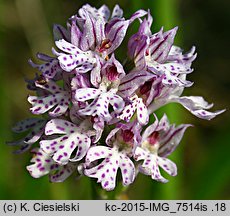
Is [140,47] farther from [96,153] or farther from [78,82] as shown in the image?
[96,153]

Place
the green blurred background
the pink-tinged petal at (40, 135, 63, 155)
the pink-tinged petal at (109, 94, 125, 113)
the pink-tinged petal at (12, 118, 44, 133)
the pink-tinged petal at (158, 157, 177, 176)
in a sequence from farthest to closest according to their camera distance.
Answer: the green blurred background → the pink-tinged petal at (12, 118, 44, 133) → the pink-tinged petal at (158, 157, 177, 176) → the pink-tinged petal at (40, 135, 63, 155) → the pink-tinged petal at (109, 94, 125, 113)

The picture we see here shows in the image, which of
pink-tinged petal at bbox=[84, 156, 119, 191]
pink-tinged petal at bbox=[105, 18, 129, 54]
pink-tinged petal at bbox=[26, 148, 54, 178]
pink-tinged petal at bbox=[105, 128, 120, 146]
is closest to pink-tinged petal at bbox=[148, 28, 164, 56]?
pink-tinged petal at bbox=[105, 18, 129, 54]

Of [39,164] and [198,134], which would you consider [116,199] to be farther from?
[198,134]

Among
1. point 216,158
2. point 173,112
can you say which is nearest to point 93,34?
point 173,112

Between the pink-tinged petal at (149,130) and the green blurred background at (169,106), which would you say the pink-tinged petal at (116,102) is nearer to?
the pink-tinged petal at (149,130)

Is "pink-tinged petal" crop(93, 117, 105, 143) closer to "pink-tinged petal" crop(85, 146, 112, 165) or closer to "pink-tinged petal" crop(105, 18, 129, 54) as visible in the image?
"pink-tinged petal" crop(85, 146, 112, 165)

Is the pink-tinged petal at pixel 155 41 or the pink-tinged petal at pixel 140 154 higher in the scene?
the pink-tinged petal at pixel 155 41

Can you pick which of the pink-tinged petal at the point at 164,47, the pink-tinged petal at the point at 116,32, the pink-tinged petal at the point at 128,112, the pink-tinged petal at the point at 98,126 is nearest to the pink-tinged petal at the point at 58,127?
the pink-tinged petal at the point at 98,126
